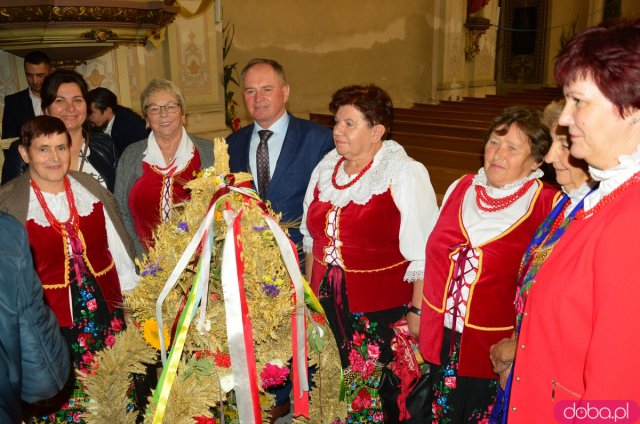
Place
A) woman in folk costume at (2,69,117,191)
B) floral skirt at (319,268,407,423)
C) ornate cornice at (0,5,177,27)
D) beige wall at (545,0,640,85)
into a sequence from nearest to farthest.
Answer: floral skirt at (319,268,407,423) < woman in folk costume at (2,69,117,191) < ornate cornice at (0,5,177,27) < beige wall at (545,0,640,85)

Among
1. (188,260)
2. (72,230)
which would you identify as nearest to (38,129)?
(72,230)

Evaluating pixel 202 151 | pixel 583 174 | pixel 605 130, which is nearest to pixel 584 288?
pixel 605 130

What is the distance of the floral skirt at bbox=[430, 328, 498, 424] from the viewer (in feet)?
7.57

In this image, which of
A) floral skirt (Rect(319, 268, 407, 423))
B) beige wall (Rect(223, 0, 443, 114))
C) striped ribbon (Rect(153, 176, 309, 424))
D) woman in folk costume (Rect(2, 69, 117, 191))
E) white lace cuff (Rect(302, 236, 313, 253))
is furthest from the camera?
beige wall (Rect(223, 0, 443, 114))

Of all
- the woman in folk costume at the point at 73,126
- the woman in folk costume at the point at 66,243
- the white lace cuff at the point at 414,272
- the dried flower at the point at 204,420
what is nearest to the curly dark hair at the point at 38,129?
the woman in folk costume at the point at 66,243

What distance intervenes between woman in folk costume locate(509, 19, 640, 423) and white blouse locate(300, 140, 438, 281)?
0.91m

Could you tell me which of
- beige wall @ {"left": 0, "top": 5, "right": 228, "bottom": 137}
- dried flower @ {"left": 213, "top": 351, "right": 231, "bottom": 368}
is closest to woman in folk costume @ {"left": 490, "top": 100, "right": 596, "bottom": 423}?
dried flower @ {"left": 213, "top": 351, "right": 231, "bottom": 368}

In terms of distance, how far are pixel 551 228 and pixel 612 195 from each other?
0.47 m

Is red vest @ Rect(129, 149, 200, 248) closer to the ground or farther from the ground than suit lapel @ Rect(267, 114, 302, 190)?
closer to the ground

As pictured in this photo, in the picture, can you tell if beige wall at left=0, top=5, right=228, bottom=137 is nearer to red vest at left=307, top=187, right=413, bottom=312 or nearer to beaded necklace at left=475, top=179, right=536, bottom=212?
red vest at left=307, top=187, right=413, bottom=312

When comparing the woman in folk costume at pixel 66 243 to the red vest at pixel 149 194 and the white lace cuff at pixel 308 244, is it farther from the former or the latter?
the white lace cuff at pixel 308 244

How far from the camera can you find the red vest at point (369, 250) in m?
2.46

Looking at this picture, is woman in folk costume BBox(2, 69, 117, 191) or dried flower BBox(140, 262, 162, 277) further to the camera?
woman in folk costume BBox(2, 69, 117, 191)

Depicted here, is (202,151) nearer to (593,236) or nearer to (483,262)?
(483,262)
